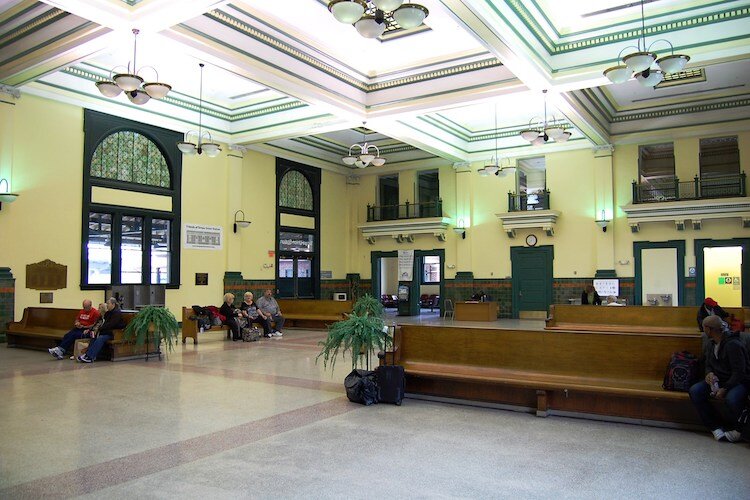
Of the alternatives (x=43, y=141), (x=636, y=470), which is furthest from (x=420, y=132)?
(x=636, y=470)

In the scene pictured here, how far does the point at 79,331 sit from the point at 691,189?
45.6 feet

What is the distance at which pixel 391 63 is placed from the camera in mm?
12125

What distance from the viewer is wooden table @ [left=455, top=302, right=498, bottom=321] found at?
52.8ft

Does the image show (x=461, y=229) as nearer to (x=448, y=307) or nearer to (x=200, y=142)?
(x=448, y=307)

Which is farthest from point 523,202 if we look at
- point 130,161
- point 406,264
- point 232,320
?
point 130,161

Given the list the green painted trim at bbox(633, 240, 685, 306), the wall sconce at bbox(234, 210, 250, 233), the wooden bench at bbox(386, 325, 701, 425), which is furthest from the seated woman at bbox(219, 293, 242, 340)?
the green painted trim at bbox(633, 240, 685, 306)

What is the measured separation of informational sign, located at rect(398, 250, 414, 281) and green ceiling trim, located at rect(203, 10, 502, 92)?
7196 mm

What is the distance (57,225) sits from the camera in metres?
11.9

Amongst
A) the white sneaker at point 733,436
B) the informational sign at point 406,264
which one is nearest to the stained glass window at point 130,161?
the informational sign at point 406,264

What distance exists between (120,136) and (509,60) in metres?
8.57

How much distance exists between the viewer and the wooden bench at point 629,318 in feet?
30.3

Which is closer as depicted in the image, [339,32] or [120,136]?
[339,32]

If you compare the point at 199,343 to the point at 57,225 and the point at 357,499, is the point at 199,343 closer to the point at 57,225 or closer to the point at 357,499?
the point at 57,225

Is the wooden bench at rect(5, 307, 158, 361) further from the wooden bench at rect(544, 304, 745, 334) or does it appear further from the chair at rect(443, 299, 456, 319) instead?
the chair at rect(443, 299, 456, 319)
